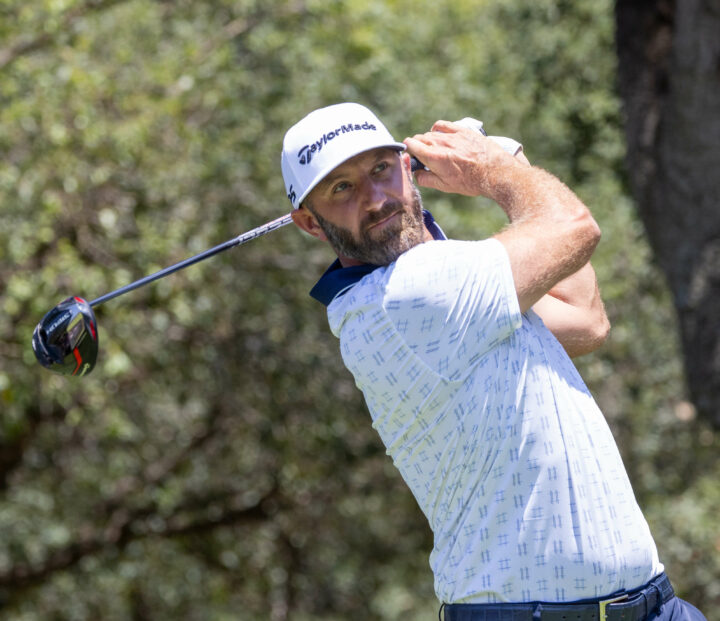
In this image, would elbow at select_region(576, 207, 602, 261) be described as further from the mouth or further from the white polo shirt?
→ the mouth

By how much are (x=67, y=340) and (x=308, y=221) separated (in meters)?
0.85

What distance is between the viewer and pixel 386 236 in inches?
91.1

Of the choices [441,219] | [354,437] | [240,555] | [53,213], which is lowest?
[240,555]

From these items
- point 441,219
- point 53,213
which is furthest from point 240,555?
point 53,213

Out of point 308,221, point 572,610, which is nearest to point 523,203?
point 308,221

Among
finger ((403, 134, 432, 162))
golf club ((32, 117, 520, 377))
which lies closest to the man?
finger ((403, 134, 432, 162))

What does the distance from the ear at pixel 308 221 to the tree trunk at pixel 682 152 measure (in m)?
4.01

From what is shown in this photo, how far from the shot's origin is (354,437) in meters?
8.94

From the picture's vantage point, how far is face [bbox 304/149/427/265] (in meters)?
2.31

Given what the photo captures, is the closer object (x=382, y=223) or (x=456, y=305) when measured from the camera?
(x=456, y=305)

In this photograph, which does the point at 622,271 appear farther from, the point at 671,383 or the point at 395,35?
the point at 395,35

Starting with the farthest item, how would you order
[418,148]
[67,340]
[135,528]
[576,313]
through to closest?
1. [135,528]
2. [67,340]
3. [576,313]
4. [418,148]

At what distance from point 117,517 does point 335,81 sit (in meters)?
3.95

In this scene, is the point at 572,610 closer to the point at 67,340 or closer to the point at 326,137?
the point at 326,137
